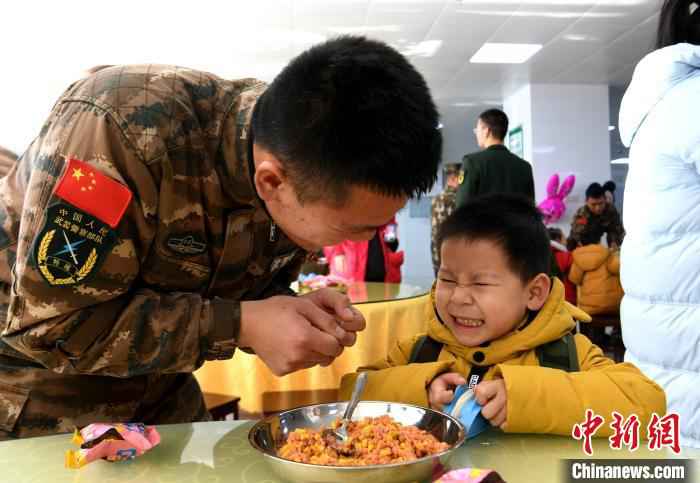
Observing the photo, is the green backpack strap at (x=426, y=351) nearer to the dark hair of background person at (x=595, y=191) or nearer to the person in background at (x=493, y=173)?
the person in background at (x=493, y=173)

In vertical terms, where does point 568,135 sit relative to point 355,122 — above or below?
above

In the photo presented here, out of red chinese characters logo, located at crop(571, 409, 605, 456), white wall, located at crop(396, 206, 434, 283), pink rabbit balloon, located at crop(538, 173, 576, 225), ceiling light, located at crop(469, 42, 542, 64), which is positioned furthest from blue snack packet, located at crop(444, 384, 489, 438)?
white wall, located at crop(396, 206, 434, 283)

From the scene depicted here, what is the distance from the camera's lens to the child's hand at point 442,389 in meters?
1.12

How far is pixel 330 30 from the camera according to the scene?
20.6 ft

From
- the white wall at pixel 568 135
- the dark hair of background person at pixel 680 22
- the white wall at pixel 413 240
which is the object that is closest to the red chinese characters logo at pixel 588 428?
the dark hair of background person at pixel 680 22

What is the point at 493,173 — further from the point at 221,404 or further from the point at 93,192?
the point at 93,192

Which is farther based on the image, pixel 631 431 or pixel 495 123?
pixel 495 123

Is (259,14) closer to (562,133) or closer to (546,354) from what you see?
(562,133)

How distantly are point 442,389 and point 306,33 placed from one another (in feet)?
19.3

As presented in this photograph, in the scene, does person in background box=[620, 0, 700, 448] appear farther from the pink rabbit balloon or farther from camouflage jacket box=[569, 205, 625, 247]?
the pink rabbit balloon

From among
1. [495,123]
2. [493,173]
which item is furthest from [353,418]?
[495,123]

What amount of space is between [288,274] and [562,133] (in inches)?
313

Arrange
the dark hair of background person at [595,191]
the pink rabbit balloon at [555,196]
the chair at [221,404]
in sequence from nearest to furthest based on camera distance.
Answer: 1. the chair at [221,404]
2. the dark hair of background person at [595,191]
3. the pink rabbit balloon at [555,196]

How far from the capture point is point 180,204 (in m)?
1.06
